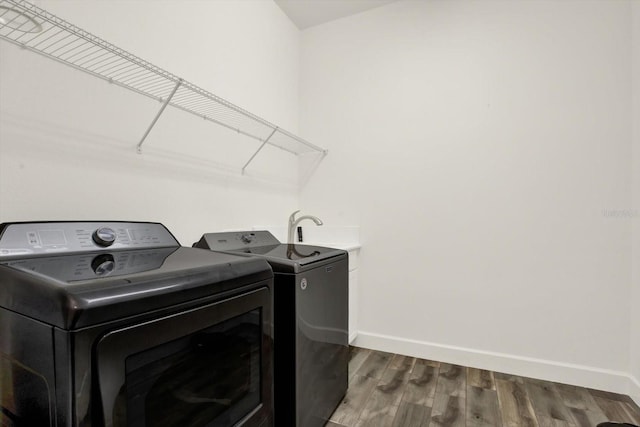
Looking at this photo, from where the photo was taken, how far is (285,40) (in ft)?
8.75

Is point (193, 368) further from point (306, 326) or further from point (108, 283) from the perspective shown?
point (306, 326)

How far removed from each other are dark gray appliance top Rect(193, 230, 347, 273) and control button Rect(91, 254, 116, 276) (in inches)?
20.8

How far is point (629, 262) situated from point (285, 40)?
2.92 m

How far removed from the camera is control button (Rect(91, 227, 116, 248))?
3.55ft

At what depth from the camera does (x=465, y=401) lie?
5.84ft

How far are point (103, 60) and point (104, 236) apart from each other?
703 millimetres

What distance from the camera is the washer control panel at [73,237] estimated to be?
0.90 meters

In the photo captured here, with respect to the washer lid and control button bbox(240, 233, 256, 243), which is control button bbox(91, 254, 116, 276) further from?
control button bbox(240, 233, 256, 243)

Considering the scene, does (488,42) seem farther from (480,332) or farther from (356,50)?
(480,332)

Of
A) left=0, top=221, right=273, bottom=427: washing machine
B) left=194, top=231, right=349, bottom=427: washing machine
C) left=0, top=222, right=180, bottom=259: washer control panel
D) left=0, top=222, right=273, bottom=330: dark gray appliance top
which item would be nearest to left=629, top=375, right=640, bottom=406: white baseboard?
left=194, top=231, right=349, bottom=427: washing machine

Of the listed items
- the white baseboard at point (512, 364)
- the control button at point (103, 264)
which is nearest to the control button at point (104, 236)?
the control button at point (103, 264)

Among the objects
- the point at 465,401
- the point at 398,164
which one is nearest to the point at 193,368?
the point at 465,401

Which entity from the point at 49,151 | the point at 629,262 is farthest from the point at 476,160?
the point at 49,151

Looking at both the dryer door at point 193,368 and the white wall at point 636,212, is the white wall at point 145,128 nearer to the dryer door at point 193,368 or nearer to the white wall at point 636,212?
the dryer door at point 193,368
